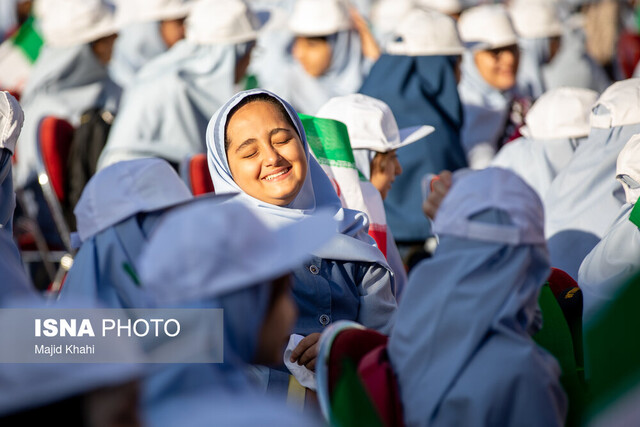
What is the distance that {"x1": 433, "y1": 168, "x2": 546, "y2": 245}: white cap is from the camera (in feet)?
7.30

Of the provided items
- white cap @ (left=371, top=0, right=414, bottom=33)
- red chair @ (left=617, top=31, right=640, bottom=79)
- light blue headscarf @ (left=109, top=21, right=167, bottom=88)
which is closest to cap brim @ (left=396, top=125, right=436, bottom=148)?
light blue headscarf @ (left=109, top=21, right=167, bottom=88)

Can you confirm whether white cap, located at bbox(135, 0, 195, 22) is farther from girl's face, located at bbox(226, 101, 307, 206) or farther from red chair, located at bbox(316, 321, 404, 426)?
red chair, located at bbox(316, 321, 404, 426)

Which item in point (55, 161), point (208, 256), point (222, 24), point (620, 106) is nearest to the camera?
point (208, 256)

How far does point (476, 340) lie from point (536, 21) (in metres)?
7.23

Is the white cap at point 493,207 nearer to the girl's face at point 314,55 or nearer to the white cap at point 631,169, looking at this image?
the white cap at point 631,169

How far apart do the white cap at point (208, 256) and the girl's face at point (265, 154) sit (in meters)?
1.33

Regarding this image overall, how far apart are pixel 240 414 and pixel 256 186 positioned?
5.74 ft

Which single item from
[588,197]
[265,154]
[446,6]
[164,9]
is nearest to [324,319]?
[265,154]

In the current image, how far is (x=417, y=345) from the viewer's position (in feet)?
7.43

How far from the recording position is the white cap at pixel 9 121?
3.29m

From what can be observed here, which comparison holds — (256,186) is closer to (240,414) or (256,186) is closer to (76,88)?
(240,414)

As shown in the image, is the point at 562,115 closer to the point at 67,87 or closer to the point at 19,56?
the point at 67,87

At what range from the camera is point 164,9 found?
7.79 metres

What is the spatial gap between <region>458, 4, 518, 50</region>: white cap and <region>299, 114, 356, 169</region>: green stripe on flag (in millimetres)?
3621
